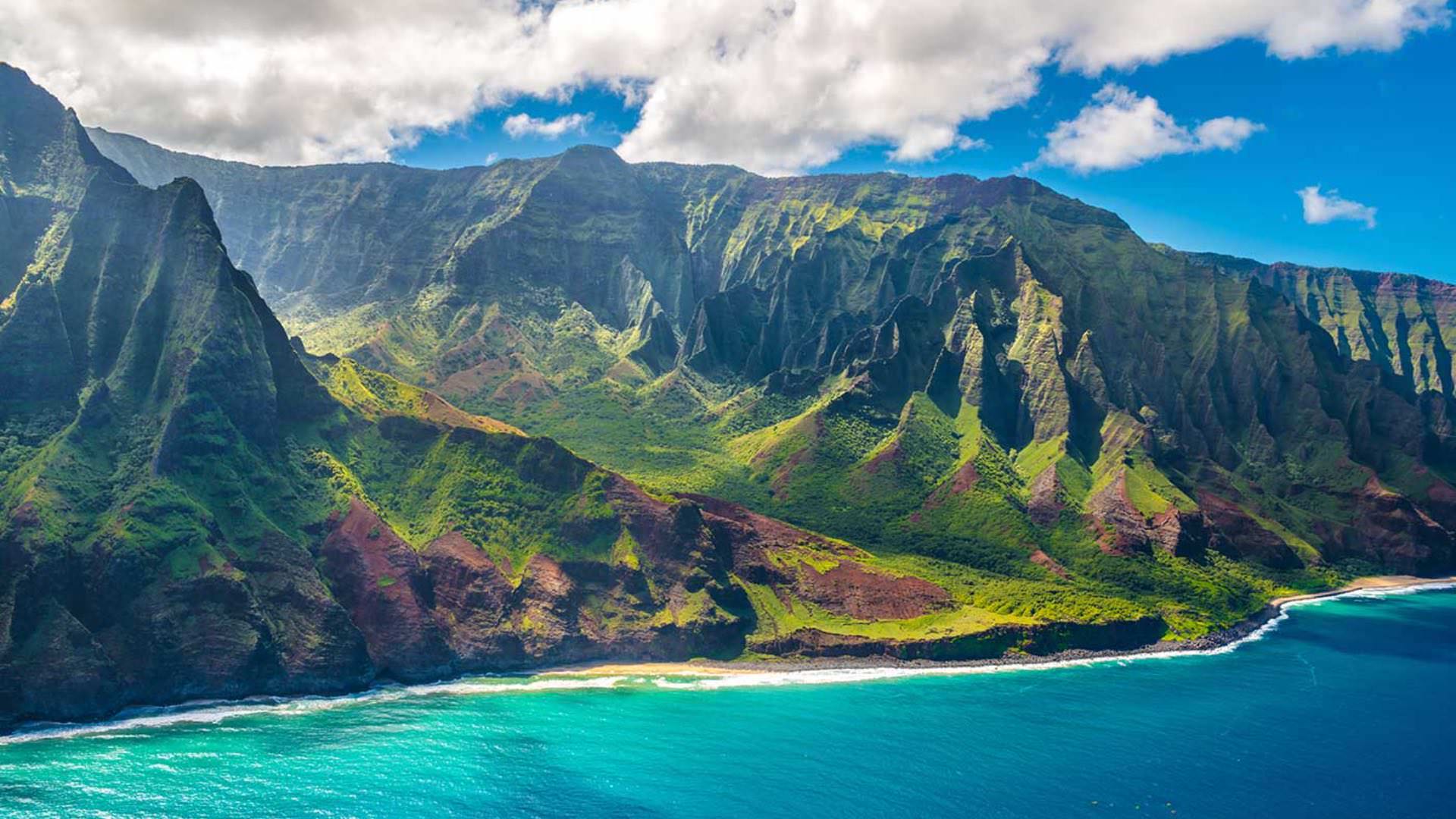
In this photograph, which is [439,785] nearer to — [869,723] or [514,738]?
[514,738]

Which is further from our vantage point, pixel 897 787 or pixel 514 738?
pixel 514 738

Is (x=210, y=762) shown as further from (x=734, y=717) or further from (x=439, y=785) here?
(x=734, y=717)

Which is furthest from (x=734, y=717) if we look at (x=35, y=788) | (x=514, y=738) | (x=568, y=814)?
(x=35, y=788)

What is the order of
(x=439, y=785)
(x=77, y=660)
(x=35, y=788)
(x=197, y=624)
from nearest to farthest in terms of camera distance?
(x=35, y=788) < (x=439, y=785) < (x=77, y=660) < (x=197, y=624)

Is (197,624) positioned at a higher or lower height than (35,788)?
higher

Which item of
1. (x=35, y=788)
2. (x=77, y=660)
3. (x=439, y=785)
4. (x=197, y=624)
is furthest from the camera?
(x=197, y=624)

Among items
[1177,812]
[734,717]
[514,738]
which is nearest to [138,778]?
[514,738]

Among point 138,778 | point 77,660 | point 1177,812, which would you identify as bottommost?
point 1177,812

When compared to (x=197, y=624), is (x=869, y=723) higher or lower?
lower

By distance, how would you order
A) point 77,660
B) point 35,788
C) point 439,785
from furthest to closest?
point 77,660 → point 439,785 → point 35,788
